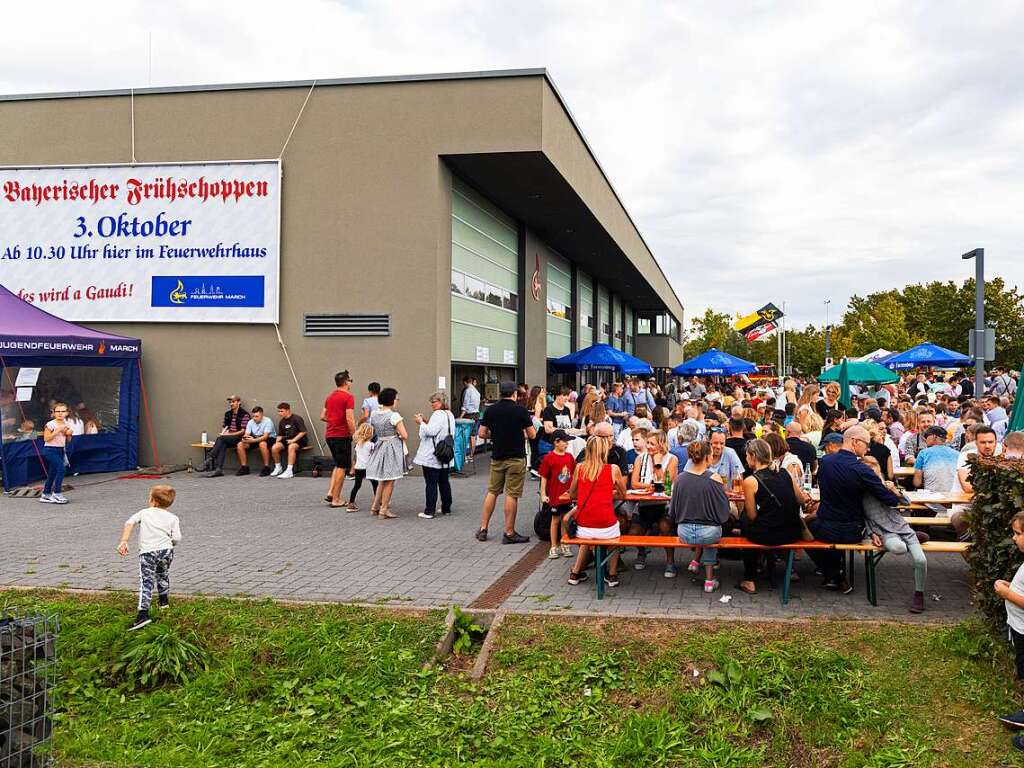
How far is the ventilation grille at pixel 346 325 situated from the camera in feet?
52.4

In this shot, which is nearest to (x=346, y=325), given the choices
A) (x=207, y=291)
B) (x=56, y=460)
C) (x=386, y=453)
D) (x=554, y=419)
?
(x=207, y=291)

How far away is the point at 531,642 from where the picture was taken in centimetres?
615

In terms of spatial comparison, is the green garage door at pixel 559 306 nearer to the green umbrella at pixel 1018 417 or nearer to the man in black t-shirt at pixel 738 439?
the man in black t-shirt at pixel 738 439

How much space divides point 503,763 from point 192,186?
14.9m

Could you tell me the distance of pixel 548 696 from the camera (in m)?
5.52

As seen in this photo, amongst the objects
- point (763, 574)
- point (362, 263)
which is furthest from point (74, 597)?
point (362, 263)

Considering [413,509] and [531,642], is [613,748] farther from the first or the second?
[413,509]

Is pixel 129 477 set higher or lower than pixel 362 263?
lower

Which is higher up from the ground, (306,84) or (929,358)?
(306,84)

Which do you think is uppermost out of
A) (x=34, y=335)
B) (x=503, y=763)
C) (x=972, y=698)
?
(x=34, y=335)

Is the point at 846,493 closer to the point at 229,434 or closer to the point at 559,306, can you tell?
the point at 229,434

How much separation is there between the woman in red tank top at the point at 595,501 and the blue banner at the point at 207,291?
35.1ft

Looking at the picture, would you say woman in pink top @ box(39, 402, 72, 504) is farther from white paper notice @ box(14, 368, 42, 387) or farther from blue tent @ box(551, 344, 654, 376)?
blue tent @ box(551, 344, 654, 376)

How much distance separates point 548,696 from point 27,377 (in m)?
12.1
